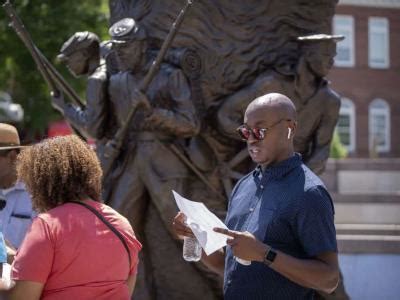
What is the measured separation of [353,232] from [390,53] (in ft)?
89.6

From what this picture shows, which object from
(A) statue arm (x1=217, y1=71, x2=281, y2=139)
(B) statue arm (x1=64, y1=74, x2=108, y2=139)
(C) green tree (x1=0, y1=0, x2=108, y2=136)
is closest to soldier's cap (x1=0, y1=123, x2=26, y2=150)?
(B) statue arm (x1=64, y1=74, x2=108, y2=139)

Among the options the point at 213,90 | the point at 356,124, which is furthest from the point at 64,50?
the point at 356,124

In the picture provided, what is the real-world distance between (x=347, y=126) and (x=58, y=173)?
113 feet

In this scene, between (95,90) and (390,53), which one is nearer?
(95,90)

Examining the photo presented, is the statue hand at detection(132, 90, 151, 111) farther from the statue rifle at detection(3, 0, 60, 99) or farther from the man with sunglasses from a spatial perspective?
the man with sunglasses

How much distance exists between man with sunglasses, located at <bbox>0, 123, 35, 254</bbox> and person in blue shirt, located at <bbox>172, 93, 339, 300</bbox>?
104 cm

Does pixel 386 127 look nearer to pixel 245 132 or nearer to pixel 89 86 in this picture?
pixel 89 86

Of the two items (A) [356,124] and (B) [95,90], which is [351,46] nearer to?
(A) [356,124]

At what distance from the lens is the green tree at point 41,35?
54.5ft

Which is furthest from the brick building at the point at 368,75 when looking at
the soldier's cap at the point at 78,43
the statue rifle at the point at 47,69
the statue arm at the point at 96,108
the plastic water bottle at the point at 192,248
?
the plastic water bottle at the point at 192,248

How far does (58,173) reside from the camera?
341 cm

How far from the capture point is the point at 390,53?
3750 centimetres

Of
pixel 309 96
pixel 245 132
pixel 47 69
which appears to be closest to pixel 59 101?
pixel 47 69

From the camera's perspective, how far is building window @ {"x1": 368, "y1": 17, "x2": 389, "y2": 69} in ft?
122
